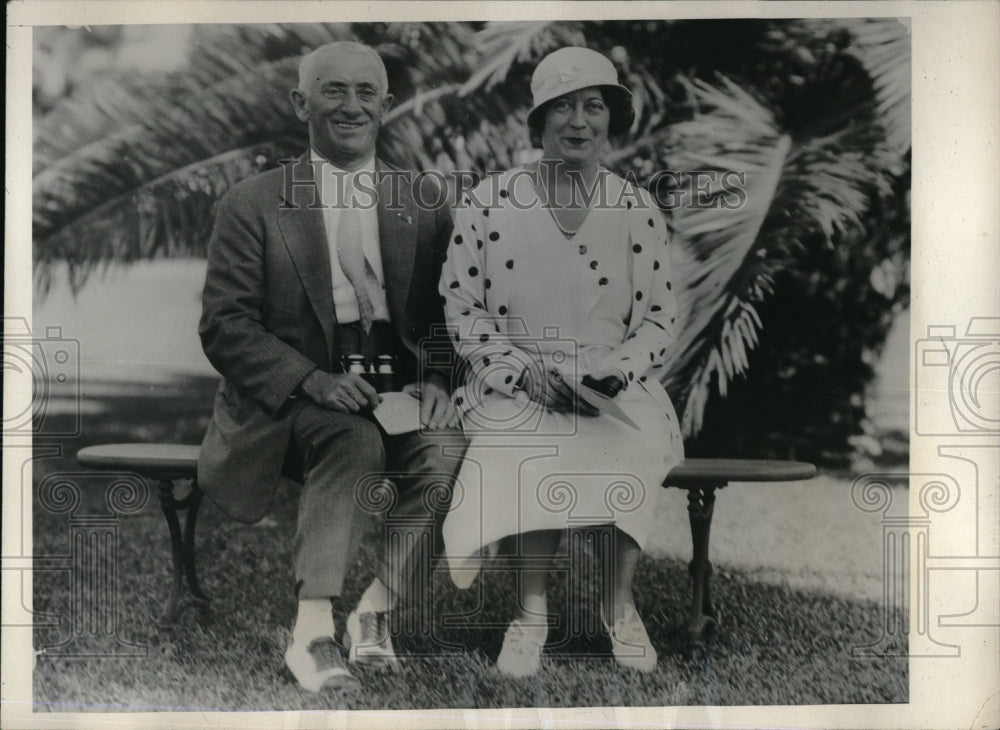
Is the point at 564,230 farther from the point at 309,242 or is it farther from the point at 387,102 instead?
the point at 309,242

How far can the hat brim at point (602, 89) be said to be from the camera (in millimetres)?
3396

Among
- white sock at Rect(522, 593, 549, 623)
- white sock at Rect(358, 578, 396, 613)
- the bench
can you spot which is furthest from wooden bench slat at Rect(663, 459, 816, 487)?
white sock at Rect(358, 578, 396, 613)

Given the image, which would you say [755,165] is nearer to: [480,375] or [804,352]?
[804,352]

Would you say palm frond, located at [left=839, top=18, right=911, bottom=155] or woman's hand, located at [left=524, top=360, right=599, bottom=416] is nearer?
woman's hand, located at [left=524, top=360, right=599, bottom=416]

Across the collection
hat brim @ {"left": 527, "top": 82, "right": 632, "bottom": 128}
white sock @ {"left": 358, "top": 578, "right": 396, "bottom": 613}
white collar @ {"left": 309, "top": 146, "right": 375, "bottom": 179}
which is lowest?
white sock @ {"left": 358, "top": 578, "right": 396, "bottom": 613}

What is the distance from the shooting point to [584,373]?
338cm

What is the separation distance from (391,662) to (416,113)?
1901 millimetres

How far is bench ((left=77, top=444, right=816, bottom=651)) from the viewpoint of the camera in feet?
11.2

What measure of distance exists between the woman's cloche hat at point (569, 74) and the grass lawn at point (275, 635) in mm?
1525

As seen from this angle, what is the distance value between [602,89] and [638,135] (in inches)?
7.9

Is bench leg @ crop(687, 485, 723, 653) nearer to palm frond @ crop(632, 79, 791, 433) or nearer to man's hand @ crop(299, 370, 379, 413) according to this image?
palm frond @ crop(632, 79, 791, 433)

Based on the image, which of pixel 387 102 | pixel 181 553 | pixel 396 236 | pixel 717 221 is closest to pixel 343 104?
pixel 387 102

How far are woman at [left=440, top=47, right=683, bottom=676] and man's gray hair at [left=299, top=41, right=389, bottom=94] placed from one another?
0.52m

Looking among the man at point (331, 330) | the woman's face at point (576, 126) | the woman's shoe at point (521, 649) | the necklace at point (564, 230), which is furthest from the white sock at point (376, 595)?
the woman's face at point (576, 126)
